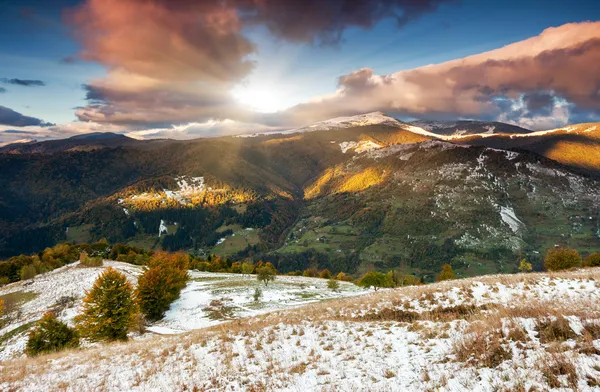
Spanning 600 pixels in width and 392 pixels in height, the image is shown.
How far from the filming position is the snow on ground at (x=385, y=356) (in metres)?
8.37

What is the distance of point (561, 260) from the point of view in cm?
6088

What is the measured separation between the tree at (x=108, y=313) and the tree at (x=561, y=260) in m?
74.9

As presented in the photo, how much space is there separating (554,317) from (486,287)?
37.7 ft

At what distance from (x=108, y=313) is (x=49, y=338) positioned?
7050 millimetres

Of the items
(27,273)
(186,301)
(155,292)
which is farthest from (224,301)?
(27,273)

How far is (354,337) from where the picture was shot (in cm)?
1466

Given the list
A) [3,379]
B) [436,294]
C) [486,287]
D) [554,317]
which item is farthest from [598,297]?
[3,379]

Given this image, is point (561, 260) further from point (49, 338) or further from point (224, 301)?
point (49, 338)

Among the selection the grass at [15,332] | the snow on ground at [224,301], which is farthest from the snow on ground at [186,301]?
the grass at [15,332]

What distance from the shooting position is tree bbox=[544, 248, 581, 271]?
59.1 metres

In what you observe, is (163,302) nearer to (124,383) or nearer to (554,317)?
(124,383)

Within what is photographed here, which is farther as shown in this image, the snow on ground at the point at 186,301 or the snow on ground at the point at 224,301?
the snow on ground at the point at 224,301

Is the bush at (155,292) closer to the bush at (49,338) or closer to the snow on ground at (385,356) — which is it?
the bush at (49,338)

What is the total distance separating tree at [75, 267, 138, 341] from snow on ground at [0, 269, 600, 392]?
18.2 meters
